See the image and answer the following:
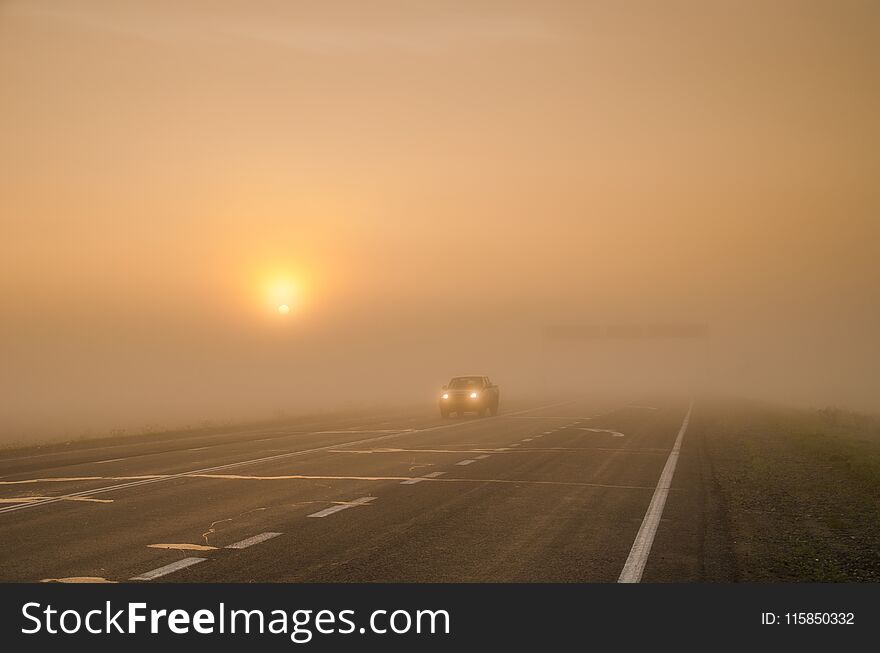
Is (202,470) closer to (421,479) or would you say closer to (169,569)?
(421,479)

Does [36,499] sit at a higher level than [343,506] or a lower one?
higher

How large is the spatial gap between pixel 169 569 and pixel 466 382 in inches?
1323

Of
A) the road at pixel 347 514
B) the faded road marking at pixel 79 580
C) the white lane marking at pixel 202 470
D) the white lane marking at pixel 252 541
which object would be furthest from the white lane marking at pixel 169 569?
the white lane marking at pixel 202 470

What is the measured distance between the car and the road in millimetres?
16991

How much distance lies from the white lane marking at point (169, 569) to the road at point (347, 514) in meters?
0.02

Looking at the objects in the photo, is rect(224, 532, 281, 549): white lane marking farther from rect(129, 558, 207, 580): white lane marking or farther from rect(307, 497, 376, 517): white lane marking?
rect(307, 497, 376, 517): white lane marking

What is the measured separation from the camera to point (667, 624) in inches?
244

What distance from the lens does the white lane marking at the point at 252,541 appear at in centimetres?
890

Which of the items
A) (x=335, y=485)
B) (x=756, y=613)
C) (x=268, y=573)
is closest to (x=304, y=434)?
(x=335, y=485)

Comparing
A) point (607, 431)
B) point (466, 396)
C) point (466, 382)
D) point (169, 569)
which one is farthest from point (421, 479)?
point (466, 382)

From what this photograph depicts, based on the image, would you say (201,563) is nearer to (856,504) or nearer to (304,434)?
(856,504)

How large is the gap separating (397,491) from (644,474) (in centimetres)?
562

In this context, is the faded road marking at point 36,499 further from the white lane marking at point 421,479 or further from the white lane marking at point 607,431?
the white lane marking at point 607,431

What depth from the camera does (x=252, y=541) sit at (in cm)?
920
